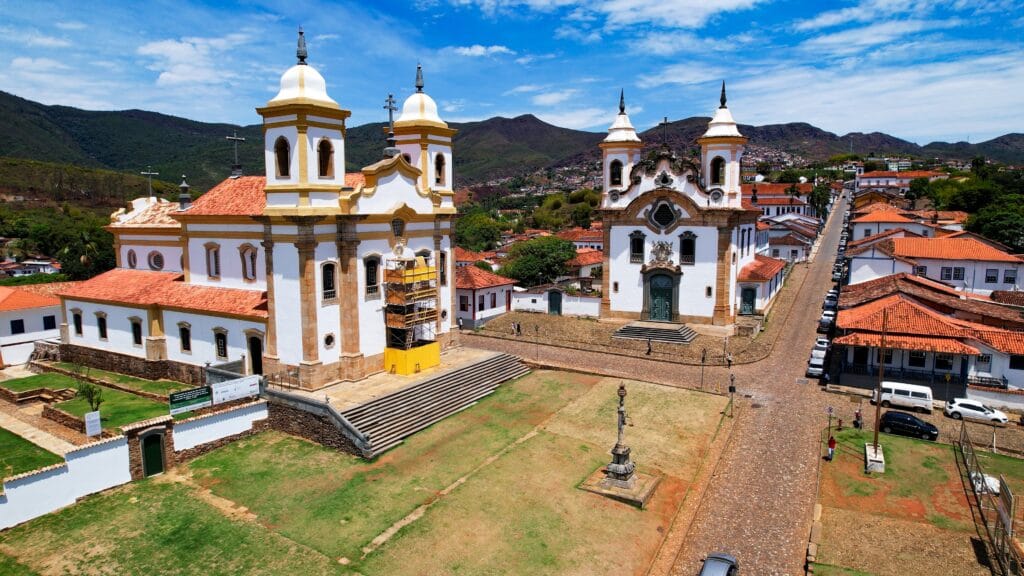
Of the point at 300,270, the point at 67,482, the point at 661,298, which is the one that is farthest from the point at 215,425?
the point at 661,298

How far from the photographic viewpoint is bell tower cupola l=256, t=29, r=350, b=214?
2278cm

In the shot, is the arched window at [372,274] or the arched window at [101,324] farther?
the arched window at [101,324]

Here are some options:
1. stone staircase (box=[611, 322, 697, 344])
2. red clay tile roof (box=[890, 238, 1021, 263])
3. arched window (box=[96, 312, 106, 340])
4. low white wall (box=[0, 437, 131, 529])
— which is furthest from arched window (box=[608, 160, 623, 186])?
low white wall (box=[0, 437, 131, 529])

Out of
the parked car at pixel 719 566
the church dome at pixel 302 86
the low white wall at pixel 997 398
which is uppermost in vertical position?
the church dome at pixel 302 86

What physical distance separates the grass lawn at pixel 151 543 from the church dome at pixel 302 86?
13.8 m

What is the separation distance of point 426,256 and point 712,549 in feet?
57.6

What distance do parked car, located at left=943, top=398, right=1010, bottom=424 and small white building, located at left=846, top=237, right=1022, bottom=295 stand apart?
59.5 ft

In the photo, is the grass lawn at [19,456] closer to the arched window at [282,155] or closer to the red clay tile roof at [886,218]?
the arched window at [282,155]

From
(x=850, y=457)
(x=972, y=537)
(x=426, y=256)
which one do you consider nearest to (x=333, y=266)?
(x=426, y=256)

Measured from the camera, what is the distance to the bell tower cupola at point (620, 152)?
38375 millimetres

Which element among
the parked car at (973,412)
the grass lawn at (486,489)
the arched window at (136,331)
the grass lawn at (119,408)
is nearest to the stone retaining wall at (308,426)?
the grass lawn at (486,489)

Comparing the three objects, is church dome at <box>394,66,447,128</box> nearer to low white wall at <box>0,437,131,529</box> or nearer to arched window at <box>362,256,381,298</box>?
arched window at <box>362,256,381,298</box>

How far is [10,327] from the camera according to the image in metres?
31.6

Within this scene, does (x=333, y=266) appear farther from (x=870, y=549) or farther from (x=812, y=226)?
(x=812, y=226)
